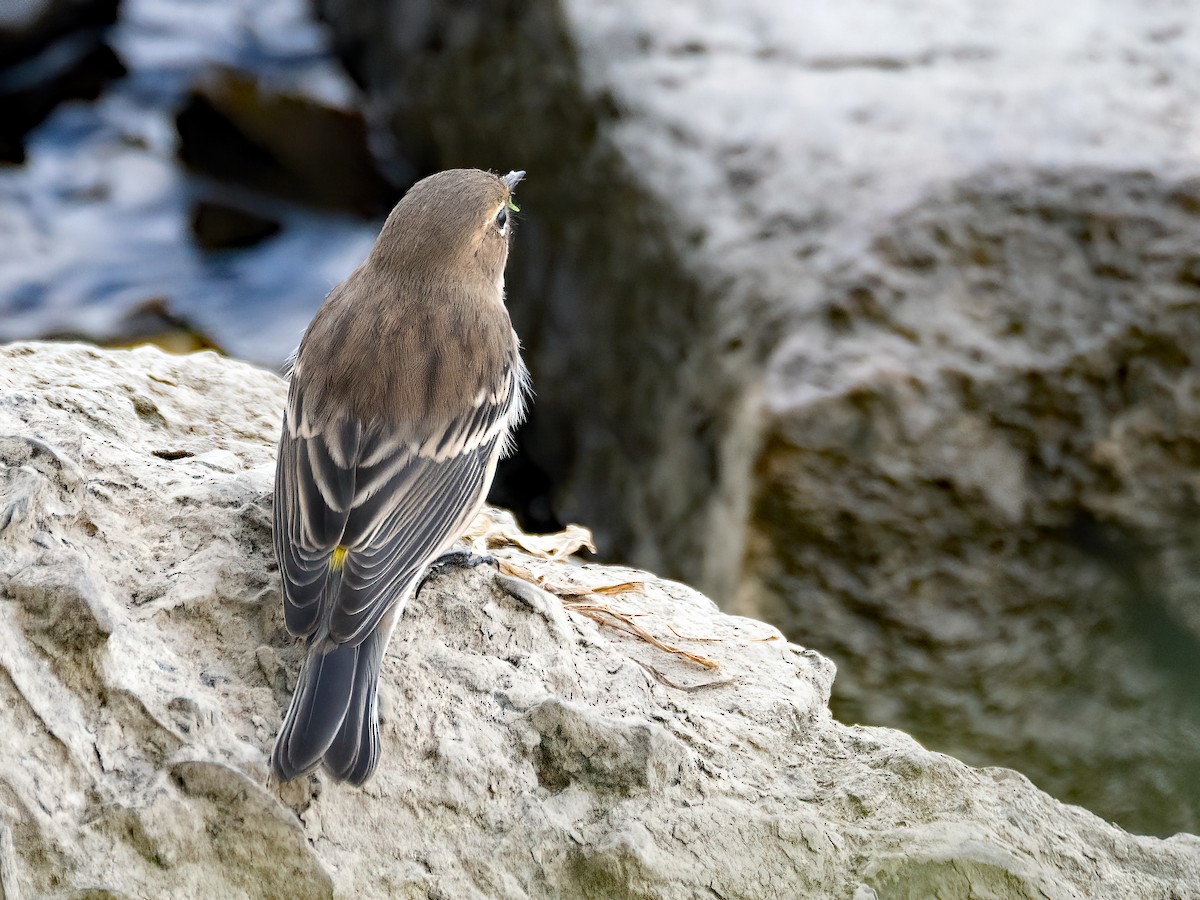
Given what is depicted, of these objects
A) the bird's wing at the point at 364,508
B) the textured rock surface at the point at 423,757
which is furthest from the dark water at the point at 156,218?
the textured rock surface at the point at 423,757

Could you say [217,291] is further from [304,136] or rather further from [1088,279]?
[1088,279]

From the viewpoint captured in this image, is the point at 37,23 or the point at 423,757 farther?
the point at 37,23

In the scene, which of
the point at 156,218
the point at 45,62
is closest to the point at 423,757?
the point at 156,218

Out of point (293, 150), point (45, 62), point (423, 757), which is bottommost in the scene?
point (293, 150)

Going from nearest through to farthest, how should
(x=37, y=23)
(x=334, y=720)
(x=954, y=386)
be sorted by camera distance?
(x=334, y=720) → (x=954, y=386) → (x=37, y=23)

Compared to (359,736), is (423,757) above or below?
below

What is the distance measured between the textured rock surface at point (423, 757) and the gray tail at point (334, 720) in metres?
0.07

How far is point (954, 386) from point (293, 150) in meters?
5.63

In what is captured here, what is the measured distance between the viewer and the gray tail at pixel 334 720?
2600mm

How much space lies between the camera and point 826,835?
2.79 metres

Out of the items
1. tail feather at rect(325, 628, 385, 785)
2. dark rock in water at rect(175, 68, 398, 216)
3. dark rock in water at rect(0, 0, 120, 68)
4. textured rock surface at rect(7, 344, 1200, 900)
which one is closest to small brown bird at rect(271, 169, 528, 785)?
tail feather at rect(325, 628, 385, 785)

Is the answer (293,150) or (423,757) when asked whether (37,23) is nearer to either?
(293,150)

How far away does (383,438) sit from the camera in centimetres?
359

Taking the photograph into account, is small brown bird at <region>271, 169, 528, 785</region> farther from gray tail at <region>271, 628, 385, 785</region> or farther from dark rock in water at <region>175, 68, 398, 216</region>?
dark rock in water at <region>175, 68, 398, 216</region>
